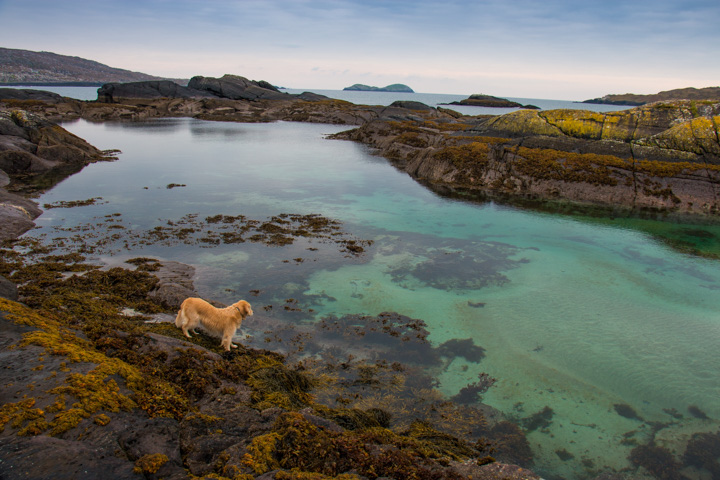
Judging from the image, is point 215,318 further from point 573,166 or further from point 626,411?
point 573,166

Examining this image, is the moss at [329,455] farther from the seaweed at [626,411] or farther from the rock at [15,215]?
the rock at [15,215]

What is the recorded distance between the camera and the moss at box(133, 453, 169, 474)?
4273 millimetres

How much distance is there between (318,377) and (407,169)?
31052 millimetres

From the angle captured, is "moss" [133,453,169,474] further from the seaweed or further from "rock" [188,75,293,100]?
"rock" [188,75,293,100]

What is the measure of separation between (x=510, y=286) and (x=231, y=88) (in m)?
119

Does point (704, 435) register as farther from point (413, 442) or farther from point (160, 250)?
point (160, 250)

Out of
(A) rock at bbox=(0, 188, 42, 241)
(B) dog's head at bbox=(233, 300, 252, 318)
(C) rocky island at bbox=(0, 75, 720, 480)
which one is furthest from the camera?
(A) rock at bbox=(0, 188, 42, 241)

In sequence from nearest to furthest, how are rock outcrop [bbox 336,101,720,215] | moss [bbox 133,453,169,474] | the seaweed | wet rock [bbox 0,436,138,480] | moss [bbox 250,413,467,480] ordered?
1. wet rock [bbox 0,436,138,480]
2. moss [bbox 133,453,169,474]
3. moss [bbox 250,413,467,480]
4. the seaweed
5. rock outcrop [bbox 336,101,720,215]

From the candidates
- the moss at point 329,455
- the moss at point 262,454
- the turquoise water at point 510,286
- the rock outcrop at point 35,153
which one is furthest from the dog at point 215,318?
the rock outcrop at point 35,153

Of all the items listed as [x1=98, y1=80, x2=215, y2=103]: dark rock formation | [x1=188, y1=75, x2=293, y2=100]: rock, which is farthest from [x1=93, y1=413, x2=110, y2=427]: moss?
[x1=188, y1=75, x2=293, y2=100]: rock

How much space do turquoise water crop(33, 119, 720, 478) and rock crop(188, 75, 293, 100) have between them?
93.2 m

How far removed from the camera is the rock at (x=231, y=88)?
4486 inches

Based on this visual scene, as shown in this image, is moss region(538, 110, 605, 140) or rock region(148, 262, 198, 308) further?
moss region(538, 110, 605, 140)

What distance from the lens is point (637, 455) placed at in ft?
24.1
